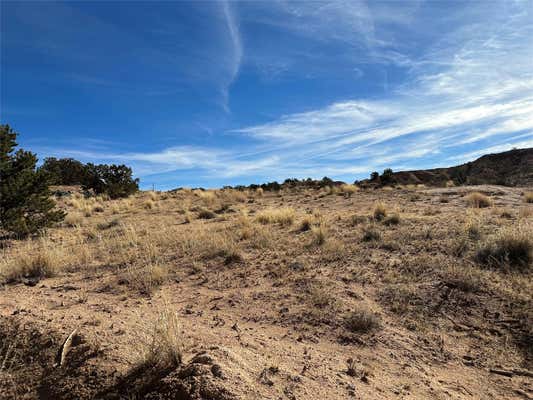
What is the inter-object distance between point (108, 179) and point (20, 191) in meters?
15.7

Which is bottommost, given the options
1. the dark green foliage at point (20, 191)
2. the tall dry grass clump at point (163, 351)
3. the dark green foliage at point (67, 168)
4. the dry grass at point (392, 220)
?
the tall dry grass clump at point (163, 351)

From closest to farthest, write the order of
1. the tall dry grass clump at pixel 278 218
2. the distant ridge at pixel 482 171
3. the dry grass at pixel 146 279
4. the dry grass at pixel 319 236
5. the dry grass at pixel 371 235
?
the dry grass at pixel 146 279
the dry grass at pixel 371 235
the dry grass at pixel 319 236
the tall dry grass clump at pixel 278 218
the distant ridge at pixel 482 171

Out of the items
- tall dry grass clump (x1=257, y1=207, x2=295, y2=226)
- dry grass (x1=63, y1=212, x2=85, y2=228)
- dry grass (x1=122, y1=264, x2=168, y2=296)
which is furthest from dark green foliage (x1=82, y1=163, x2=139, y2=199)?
dry grass (x1=122, y1=264, x2=168, y2=296)

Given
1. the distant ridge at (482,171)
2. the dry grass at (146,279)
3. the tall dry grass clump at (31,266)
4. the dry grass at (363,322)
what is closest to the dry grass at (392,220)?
the dry grass at (363,322)

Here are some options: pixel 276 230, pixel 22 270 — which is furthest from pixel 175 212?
pixel 22 270

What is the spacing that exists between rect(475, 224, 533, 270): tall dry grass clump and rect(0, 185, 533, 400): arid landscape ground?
A: 0.08 ft

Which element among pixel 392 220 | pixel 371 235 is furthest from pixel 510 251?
pixel 392 220

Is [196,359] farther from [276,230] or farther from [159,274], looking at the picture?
[276,230]

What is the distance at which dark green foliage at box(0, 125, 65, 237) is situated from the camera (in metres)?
9.12

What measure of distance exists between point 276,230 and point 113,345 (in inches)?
236

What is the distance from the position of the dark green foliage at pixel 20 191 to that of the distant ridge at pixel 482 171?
76.0 ft

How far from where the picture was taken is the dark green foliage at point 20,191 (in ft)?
29.9

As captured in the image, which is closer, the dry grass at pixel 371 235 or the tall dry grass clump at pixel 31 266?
the tall dry grass clump at pixel 31 266

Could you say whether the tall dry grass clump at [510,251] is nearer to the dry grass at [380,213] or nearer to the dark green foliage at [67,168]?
the dry grass at [380,213]
